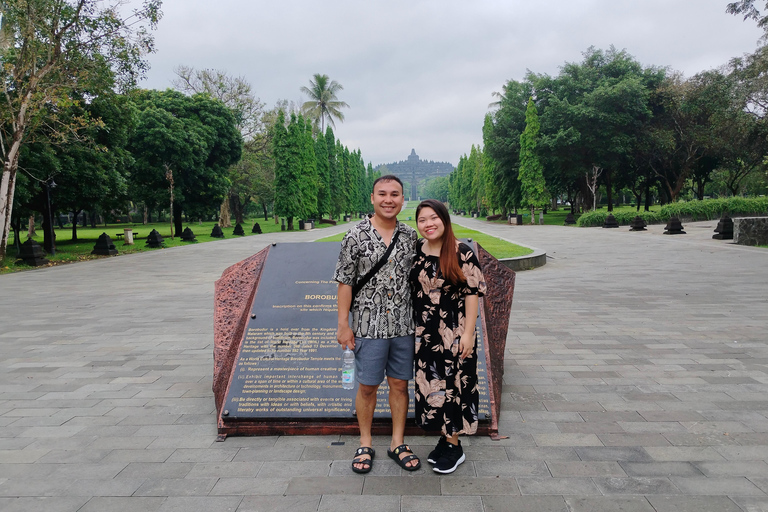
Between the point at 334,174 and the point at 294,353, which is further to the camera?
the point at 334,174

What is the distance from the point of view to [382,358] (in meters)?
2.73

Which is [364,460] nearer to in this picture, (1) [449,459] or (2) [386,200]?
(1) [449,459]

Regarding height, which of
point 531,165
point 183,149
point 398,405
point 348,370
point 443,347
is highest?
point 531,165

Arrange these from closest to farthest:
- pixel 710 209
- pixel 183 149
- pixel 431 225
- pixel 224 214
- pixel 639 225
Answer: pixel 431 225 < pixel 639 225 < pixel 183 149 < pixel 710 209 < pixel 224 214

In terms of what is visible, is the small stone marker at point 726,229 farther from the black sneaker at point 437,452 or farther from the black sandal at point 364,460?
the black sandal at point 364,460

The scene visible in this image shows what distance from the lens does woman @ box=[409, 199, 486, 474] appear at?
2.63 m

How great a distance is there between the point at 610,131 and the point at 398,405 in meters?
36.1

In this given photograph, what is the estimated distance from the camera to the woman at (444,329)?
8.62ft

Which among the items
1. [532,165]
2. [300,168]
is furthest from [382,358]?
[532,165]

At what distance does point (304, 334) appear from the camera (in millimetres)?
3609

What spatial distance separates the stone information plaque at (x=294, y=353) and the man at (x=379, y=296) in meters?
0.64

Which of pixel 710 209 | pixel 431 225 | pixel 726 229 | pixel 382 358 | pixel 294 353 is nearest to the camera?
pixel 431 225

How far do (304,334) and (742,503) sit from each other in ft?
8.89

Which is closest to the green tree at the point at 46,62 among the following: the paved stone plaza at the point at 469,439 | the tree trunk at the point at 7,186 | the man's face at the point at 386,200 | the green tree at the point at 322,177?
the tree trunk at the point at 7,186
